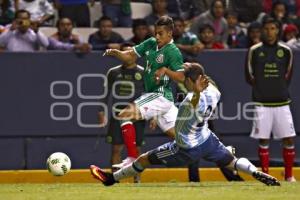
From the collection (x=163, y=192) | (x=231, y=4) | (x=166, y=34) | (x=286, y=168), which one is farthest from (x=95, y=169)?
(x=231, y=4)

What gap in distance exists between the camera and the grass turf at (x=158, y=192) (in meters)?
12.2

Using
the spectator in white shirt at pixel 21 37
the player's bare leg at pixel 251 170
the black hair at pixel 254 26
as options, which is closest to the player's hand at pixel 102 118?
the spectator in white shirt at pixel 21 37

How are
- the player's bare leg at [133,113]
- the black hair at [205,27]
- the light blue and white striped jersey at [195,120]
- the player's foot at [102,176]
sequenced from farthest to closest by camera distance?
the black hair at [205,27]
the player's bare leg at [133,113]
the player's foot at [102,176]
the light blue and white striped jersey at [195,120]

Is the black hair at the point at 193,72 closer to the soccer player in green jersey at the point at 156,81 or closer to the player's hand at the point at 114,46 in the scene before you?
the soccer player in green jersey at the point at 156,81

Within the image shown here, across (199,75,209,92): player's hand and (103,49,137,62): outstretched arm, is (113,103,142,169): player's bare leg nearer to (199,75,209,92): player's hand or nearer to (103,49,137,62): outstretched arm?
(103,49,137,62): outstretched arm

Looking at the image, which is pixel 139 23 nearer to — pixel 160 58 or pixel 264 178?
pixel 160 58

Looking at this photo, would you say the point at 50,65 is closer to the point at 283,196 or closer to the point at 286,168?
the point at 286,168

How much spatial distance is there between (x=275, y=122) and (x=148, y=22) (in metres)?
3.79

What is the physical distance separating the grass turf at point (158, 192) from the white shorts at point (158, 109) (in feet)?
3.93

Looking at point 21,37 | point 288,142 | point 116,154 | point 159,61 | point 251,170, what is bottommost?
point 116,154

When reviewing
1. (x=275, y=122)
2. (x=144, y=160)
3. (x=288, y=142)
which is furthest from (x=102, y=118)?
(x=144, y=160)

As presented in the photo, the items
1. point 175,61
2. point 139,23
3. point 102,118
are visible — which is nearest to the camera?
point 175,61

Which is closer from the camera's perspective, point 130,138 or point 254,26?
point 130,138

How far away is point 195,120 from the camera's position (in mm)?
13250
